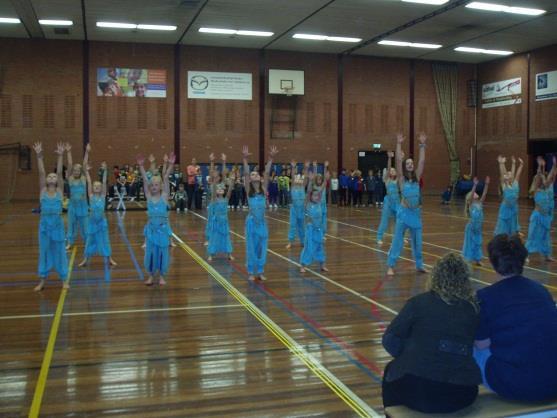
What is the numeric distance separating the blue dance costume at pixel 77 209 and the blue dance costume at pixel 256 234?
4.17 metres

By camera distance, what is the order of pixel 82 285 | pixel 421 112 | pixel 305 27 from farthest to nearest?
pixel 421 112 → pixel 305 27 → pixel 82 285

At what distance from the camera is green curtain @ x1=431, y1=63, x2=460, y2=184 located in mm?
32188

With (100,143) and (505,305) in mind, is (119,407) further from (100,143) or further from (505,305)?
(100,143)

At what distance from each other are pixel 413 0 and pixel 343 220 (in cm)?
833

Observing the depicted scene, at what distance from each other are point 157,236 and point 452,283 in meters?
6.56

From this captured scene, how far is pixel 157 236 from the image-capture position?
364 inches

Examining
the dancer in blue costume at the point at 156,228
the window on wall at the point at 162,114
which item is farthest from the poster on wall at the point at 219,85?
the dancer in blue costume at the point at 156,228

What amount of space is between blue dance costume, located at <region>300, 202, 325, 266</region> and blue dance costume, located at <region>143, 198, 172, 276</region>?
256 centimetres

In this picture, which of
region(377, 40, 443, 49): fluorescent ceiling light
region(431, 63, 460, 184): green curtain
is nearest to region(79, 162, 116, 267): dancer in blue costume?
region(377, 40, 443, 49): fluorescent ceiling light

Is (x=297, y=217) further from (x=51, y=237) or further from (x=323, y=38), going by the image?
(x=323, y=38)

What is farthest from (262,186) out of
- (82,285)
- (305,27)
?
(305,27)

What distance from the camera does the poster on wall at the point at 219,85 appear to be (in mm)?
28344

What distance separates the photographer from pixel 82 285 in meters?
9.46

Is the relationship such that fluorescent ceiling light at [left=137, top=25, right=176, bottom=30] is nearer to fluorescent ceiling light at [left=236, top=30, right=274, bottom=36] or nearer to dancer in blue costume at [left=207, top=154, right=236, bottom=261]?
fluorescent ceiling light at [left=236, top=30, right=274, bottom=36]
